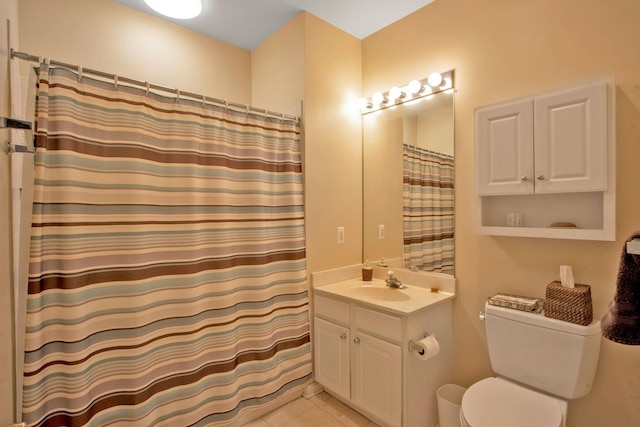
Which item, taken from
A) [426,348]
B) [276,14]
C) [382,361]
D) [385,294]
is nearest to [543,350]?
[426,348]

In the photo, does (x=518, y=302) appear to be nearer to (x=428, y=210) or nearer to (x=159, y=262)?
(x=428, y=210)

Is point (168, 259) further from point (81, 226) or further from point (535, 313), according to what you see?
point (535, 313)

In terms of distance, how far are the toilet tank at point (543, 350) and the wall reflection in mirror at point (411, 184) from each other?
Result: 49 centimetres

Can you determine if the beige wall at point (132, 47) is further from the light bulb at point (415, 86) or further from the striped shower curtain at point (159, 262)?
the light bulb at point (415, 86)

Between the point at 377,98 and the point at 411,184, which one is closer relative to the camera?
the point at 411,184

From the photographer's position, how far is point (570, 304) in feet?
4.52

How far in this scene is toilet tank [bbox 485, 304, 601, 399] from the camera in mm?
1348

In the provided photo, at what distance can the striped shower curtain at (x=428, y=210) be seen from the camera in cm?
199

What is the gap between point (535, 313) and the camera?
1.49 m

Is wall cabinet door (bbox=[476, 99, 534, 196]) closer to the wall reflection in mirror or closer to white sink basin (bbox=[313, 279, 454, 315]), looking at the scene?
the wall reflection in mirror

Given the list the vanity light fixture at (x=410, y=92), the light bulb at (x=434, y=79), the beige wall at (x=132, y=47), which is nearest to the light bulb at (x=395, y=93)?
the vanity light fixture at (x=410, y=92)

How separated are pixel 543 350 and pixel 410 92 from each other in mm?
1679

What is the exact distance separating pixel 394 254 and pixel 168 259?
1.53 meters

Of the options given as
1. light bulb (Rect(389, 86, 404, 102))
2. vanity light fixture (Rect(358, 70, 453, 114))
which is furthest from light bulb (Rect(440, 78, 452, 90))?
light bulb (Rect(389, 86, 404, 102))
